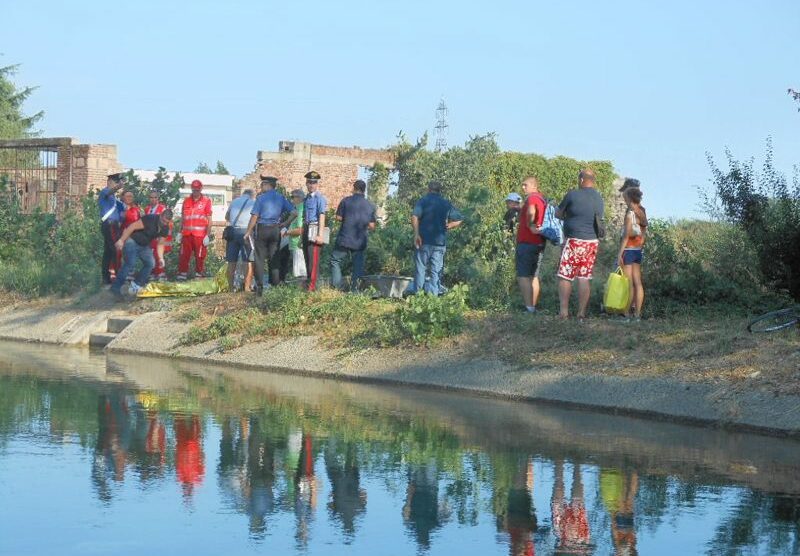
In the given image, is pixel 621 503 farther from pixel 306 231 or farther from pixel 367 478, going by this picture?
pixel 306 231

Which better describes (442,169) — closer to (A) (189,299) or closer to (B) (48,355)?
(A) (189,299)

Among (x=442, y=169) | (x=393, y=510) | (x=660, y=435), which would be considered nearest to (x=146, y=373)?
(x=660, y=435)

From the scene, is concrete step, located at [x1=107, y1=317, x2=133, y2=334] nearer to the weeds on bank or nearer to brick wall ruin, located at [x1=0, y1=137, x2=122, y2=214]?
the weeds on bank

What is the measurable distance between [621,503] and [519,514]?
789mm

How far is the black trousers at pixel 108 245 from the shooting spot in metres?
24.2

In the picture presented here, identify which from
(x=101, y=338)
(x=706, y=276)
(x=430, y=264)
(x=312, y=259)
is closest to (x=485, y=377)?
(x=430, y=264)

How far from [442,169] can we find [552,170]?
17.5ft

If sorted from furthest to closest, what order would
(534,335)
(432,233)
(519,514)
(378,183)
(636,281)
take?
(378,183), (432,233), (636,281), (534,335), (519,514)

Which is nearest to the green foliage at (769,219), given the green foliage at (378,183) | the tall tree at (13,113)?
the green foliage at (378,183)

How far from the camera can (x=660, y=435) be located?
12750 millimetres

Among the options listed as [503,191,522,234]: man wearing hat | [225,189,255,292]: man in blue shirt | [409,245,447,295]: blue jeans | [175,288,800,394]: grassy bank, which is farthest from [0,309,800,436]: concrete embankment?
[503,191,522,234]: man wearing hat

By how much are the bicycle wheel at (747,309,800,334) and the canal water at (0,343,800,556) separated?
272 cm

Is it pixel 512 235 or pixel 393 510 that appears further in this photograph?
pixel 512 235

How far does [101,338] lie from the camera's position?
21906 mm
